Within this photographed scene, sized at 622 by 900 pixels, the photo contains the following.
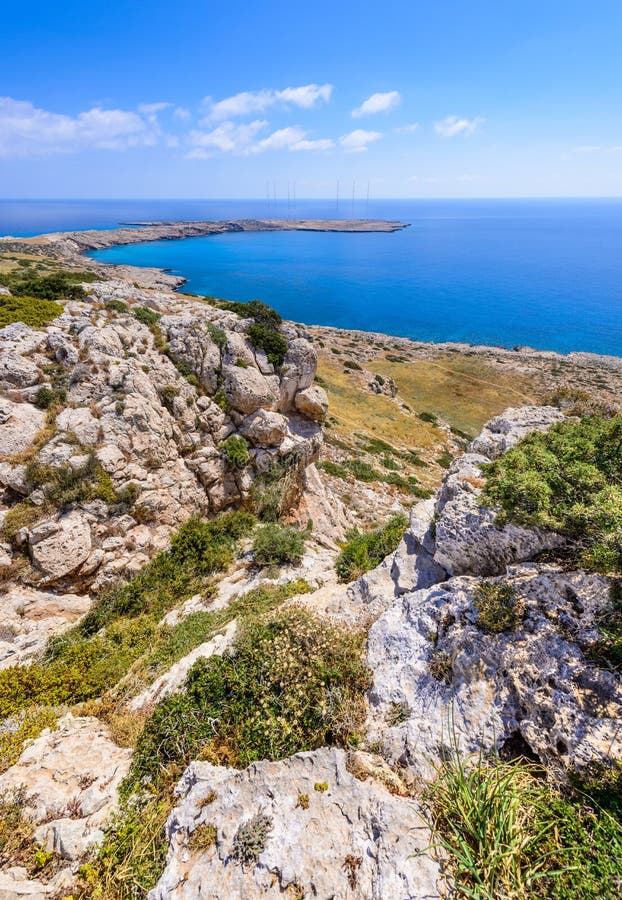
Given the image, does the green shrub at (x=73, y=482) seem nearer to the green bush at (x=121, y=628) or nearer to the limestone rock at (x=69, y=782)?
the green bush at (x=121, y=628)

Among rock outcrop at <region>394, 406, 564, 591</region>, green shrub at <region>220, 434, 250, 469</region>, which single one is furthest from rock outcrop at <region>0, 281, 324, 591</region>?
rock outcrop at <region>394, 406, 564, 591</region>

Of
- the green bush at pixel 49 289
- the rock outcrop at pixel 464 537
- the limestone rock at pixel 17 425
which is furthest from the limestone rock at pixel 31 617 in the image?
the green bush at pixel 49 289

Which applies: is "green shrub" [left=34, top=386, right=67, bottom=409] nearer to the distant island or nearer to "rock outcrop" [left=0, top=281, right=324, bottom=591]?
"rock outcrop" [left=0, top=281, right=324, bottom=591]

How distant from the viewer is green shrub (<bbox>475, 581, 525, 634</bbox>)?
539cm

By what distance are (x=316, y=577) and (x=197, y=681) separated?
178 inches

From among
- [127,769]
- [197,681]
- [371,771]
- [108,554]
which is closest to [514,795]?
[371,771]

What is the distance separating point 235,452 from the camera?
15.2 m

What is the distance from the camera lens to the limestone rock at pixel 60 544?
10.0 m

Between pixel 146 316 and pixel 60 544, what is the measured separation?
34.1 feet

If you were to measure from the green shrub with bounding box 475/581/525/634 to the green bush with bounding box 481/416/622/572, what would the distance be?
1.09 m

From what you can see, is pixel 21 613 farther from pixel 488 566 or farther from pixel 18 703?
pixel 488 566

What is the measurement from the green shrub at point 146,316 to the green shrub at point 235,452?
20.4 feet

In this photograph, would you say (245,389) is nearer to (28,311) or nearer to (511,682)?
(28,311)

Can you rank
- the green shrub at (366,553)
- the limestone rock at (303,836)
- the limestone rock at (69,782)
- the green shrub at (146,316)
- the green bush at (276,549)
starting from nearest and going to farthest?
1. the limestone rock at (303,836)
2. the limestone rock at (69,782)
3. the green shrub at (366,553)
4. the green bush at (276,549)
5. the green shrub at (146,316)
